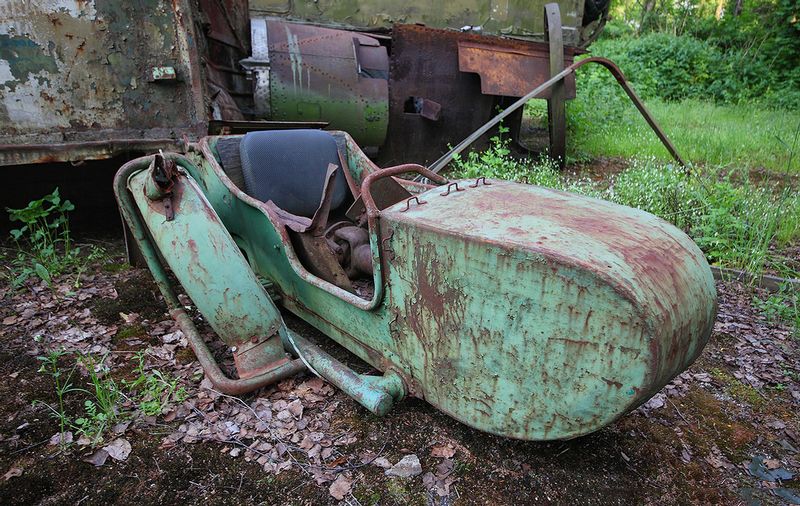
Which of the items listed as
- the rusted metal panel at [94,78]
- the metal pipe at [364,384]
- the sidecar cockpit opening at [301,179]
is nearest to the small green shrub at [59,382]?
the metal pipe at [364,384]

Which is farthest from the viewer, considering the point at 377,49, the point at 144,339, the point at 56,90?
the point at 377,49

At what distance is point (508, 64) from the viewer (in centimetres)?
561

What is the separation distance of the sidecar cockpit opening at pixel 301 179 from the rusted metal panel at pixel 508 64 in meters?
2.85

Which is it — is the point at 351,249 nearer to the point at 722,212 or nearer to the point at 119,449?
the point at 119,449

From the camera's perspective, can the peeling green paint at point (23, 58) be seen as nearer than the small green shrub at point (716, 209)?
Yes

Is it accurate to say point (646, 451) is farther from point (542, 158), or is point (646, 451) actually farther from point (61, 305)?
point (542, 158)

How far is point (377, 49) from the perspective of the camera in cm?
555

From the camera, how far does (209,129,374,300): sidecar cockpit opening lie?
9.22 ft

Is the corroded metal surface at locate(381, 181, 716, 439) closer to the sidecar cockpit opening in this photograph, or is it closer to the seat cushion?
the sidecar cockpit opening

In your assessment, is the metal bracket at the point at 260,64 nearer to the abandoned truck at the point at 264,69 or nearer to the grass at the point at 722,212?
the abandoned truck at the point at 264,69

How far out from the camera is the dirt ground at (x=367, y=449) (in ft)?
5.94

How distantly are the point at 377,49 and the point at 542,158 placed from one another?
2.30m

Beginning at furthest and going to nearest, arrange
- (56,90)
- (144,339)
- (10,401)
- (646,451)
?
(56,90), (144,339), (10,401), (646,451)

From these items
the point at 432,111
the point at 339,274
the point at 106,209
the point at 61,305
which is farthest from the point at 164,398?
the point at 432,111
